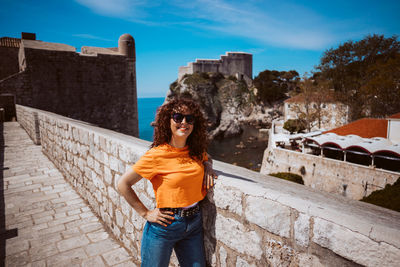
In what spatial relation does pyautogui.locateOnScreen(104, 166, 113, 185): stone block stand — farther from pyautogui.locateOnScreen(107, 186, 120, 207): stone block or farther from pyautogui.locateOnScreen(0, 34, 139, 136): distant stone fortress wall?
pyautogui.locateOnScreen(0, 34, 139, 136): distant stone fortress wall

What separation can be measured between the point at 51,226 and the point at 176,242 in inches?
111

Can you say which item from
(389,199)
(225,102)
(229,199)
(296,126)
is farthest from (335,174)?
(225,102)

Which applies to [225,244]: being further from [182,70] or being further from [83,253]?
[182,70]

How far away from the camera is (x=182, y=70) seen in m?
64.4

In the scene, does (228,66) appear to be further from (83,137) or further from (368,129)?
(83,137)

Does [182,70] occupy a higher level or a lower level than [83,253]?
higher

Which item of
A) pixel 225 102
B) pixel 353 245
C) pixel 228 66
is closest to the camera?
pixel 353 245

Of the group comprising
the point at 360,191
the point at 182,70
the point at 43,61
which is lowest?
the point at 360,191

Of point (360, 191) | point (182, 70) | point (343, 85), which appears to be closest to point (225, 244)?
point (360, 191)

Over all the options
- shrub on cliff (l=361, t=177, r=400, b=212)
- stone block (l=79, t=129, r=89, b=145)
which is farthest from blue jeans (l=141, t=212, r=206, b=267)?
shrub on cliff (l=361, t=177, r=400, b=212)

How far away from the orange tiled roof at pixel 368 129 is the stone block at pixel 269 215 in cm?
2115

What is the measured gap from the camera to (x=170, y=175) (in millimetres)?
1649

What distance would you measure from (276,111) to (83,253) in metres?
58.2

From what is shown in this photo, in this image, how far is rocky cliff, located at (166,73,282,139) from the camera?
5431cm
